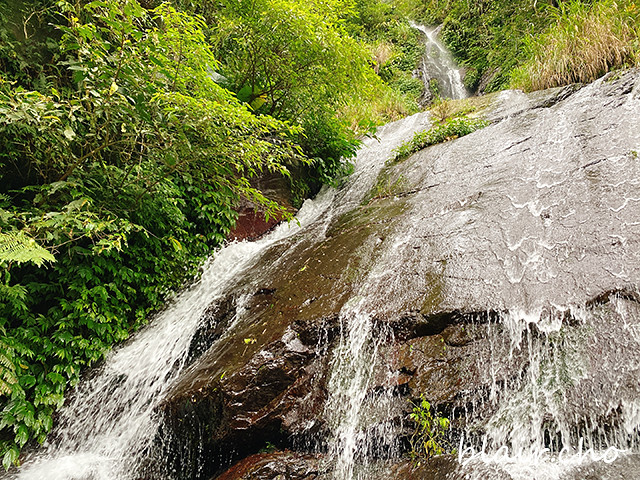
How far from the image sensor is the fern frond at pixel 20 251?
2.25 metres

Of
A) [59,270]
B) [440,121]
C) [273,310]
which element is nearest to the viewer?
[273,310]

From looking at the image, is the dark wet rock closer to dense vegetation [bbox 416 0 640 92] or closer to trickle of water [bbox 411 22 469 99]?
dense vegetation [bbox 416 0 640 92]

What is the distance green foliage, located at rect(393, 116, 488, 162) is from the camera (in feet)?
20.6

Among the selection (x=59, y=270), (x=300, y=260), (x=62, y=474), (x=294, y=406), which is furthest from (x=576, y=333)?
(x=59, y=270)

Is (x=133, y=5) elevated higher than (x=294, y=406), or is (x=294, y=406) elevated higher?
(x=133, y=5)

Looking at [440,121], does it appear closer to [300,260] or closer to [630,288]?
[300,260]

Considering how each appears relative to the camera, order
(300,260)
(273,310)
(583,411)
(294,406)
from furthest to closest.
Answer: (300,260)
(273,310)
(294,406)
(583,411)

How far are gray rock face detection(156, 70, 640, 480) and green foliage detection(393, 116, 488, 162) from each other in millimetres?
2353

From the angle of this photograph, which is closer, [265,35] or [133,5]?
[133,5]

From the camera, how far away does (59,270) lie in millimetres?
3523

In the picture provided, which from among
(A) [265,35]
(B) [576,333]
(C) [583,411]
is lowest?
(C) [583,411]

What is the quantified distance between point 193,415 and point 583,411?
2.62 m

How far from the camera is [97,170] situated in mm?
3623

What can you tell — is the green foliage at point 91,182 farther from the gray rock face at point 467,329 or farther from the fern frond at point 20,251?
the gray rock face at point 467,329
